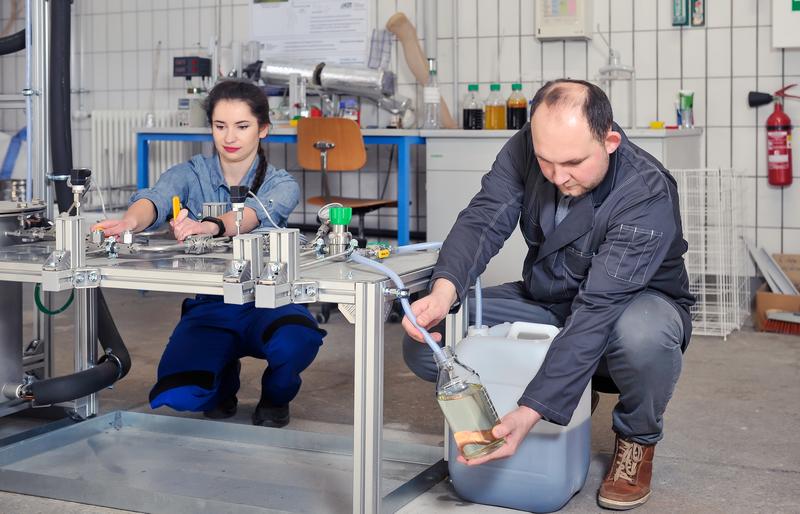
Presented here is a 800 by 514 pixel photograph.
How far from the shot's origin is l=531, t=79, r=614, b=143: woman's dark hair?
71.7 inches

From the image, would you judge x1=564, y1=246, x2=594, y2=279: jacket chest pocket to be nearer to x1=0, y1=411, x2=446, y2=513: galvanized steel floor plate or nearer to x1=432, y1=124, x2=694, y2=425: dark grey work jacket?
x1=432, y1=124, x2=694, y2=425: dark grey work jacket

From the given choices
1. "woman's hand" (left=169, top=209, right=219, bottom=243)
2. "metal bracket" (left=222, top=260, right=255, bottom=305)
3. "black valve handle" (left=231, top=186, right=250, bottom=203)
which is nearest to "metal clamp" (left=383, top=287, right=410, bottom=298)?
"metal bracket" (left=222, top=260, right=255, bottom=305)

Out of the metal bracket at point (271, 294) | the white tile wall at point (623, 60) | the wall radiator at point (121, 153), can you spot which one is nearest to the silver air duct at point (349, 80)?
the white tile wall at point (623, 60)

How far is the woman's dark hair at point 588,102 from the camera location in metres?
1.82

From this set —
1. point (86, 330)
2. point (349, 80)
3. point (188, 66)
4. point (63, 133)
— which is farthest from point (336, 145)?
point (86, 330)

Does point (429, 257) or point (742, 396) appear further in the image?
point (742, 396)

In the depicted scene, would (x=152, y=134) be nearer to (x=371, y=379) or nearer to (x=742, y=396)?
(x=742, y=396)

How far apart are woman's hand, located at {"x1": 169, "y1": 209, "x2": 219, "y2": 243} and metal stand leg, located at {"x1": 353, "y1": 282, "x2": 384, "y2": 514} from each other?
0.56 metres

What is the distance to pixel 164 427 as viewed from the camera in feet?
8.11

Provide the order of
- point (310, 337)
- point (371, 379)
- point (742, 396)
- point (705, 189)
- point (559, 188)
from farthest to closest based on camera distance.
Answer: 1. point (705, 189)
2. point (742, 396)
3. point (310, 337)
4. point (559, 188)
5. point (371, 379)

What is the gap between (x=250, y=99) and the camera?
2592 millimetres

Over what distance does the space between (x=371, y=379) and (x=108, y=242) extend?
2.01 ft

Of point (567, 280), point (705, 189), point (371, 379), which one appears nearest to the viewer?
point (371, 379)

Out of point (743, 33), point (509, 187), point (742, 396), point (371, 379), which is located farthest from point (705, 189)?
point (371, 379)
